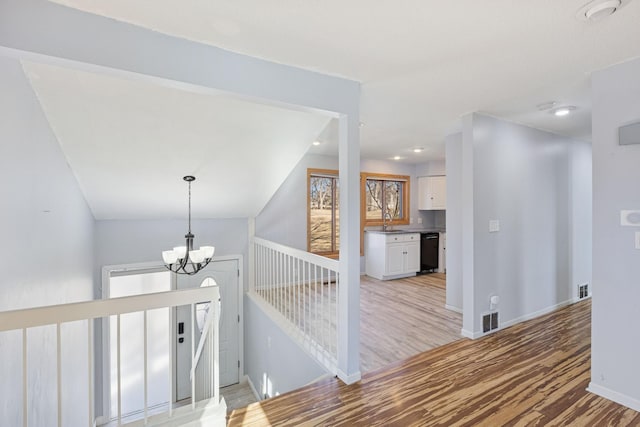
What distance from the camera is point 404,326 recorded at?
3422 millimetres

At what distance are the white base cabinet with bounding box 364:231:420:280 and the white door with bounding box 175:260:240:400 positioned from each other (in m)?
2.57

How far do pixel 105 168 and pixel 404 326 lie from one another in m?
3.57

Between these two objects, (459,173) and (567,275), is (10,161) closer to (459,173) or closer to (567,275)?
(459,173)

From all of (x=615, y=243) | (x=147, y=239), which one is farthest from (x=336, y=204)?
(x=615, y=243)

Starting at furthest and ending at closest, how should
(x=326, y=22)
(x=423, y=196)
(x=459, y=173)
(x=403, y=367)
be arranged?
(x=423, y=196) → (x=459, y=173) → (x=403, y=367) → (x=326, y=22)

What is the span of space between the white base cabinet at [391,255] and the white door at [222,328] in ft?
8.43

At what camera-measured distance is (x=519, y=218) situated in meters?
3.44

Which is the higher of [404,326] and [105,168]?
[105,168]

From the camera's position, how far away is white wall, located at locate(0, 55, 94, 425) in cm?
161

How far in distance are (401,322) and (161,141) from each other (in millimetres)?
3204

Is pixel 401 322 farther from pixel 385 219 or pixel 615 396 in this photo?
pixel 385 219

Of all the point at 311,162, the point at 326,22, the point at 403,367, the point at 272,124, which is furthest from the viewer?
the point at 311,162

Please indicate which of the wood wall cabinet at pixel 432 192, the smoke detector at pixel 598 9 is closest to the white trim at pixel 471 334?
the smoke detector at pixel 598 9

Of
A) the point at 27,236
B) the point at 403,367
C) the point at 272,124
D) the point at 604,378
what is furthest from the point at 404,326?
the point at 27,236
